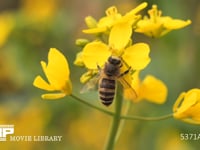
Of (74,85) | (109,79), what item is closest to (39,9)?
(74,85)

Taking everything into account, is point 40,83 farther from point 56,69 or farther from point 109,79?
point 109,79

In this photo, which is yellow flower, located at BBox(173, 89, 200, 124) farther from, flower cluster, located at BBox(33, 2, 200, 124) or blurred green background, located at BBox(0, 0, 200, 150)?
blurred green background, located at BBox(0, 0, 200, 150)

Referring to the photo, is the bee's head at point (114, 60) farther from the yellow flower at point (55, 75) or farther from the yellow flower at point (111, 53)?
the yellow flower at point (55, 75)

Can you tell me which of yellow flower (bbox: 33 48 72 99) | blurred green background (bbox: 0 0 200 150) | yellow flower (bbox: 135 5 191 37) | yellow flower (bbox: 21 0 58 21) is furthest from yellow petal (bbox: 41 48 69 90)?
yellow flower (bbox: 21 0 58 21)

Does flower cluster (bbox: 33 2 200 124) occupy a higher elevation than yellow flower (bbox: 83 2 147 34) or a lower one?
lower

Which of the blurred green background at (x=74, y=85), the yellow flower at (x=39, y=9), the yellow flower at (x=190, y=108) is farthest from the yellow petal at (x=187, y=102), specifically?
the yellow flower at (x=39, y=9)

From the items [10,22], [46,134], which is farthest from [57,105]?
[10,22]
